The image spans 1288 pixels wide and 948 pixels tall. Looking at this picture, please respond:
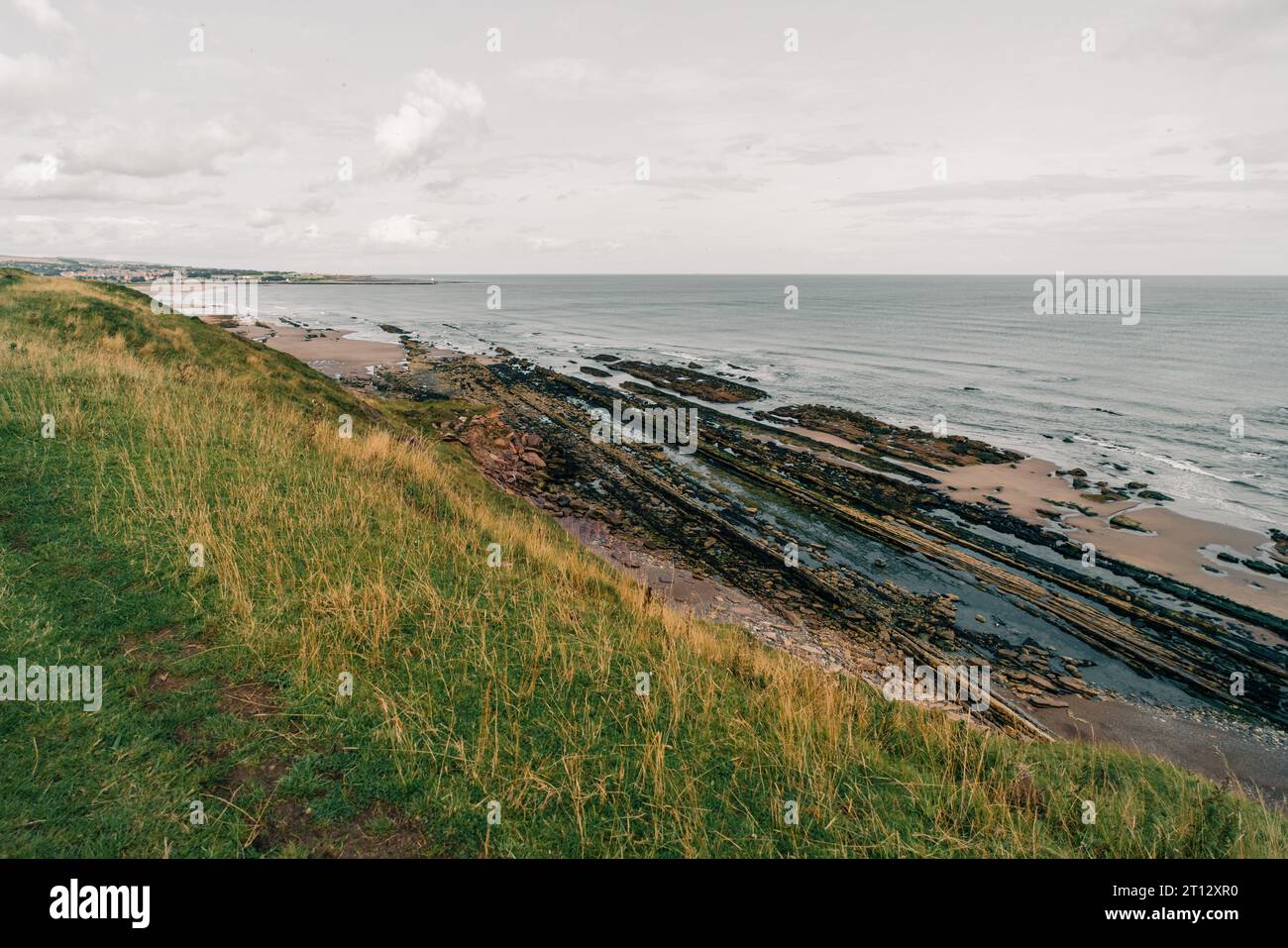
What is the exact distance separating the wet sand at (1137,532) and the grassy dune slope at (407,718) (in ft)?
53.4

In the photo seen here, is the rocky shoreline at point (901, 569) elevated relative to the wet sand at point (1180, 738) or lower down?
elevated

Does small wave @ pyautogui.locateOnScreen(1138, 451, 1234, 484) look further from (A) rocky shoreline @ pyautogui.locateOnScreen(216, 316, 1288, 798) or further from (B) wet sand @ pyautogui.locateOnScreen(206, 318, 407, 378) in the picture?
(B) wet sand @ pyautogui.locateOnScreen(206, 318, 407, 378)

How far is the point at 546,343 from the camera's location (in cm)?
7981

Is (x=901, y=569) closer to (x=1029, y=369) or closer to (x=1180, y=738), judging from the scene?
(x=1180, y=738)

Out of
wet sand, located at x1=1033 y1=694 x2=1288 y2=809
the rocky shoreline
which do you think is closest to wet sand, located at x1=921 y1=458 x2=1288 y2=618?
the rocky shoreline

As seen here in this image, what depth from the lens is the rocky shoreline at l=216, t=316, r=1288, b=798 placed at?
1497cm

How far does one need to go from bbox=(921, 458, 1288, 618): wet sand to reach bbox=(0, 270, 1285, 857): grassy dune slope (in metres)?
16.3

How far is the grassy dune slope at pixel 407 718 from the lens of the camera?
459 centimetres

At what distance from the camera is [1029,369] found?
6316 centimetres

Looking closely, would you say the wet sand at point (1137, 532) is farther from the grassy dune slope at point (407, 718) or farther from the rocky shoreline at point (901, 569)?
the grassy dune slope at point (407, 718)

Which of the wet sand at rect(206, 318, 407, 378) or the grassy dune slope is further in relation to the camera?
the wet sand at rect(206, 318, 407, 378)

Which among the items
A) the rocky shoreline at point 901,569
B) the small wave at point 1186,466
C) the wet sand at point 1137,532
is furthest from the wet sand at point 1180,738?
the small wave at point 1186,466
